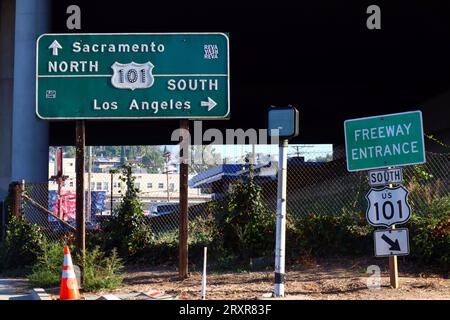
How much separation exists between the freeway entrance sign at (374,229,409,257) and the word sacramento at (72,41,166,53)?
5.39m

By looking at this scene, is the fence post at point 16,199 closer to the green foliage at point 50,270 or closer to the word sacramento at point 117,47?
the green foliage at point 50,270

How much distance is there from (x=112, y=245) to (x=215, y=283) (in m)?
4.48

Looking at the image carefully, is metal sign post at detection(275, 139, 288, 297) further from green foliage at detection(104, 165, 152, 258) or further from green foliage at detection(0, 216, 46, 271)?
green foliage at detection(0, 216, 46, 271)

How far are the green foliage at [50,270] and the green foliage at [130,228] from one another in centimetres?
203

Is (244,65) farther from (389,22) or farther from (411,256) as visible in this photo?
(411,256)

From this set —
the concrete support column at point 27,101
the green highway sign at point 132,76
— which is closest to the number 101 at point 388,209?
the green highway sign at point 132,76

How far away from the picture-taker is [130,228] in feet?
50.4

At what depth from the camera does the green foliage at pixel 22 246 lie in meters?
15.6

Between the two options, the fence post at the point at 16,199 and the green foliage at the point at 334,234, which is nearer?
the green foliage at the point at 334,234

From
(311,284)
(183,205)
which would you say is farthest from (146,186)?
(311,284)

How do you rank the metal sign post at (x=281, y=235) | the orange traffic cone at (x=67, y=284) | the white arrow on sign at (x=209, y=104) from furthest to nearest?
the white arrow on sign at (x=209, y=104) → the metal sign post at (x=281, y=235) → the orange traffic cone at (x=67, y=284)

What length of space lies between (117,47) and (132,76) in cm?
61

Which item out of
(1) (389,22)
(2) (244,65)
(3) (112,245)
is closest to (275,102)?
(2) (244,65)

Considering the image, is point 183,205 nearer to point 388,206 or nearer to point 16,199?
point 388,206
